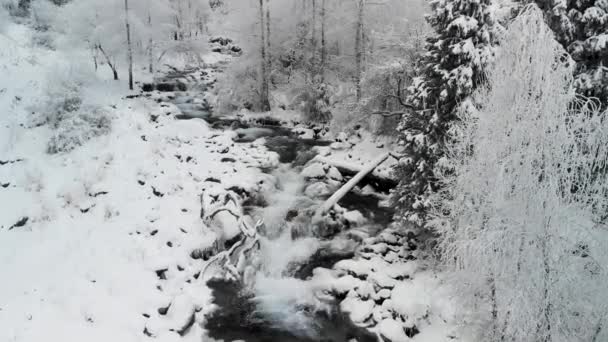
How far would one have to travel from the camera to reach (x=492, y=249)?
21.7 feet

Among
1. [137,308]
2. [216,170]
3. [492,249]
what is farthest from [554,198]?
[216,170]

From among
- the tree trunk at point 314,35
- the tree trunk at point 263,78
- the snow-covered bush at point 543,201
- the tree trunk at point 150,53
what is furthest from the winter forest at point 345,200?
the tree trunk at point 150,53

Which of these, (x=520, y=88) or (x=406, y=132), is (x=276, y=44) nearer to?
(x=406, y=132)

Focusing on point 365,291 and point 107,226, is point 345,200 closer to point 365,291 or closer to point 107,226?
point 365,291

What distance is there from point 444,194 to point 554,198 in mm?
3933

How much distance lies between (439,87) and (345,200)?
6167 millimetres

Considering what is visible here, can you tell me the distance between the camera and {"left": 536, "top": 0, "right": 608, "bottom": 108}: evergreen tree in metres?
9.52

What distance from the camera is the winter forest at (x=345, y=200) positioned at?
641 cm

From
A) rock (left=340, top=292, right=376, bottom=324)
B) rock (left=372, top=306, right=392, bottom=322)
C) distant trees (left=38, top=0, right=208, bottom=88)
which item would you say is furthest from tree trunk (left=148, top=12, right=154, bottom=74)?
rock (left=372, top=306, right=392, bottom=322)

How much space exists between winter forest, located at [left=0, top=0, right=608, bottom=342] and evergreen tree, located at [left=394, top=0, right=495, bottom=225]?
2.2 inches

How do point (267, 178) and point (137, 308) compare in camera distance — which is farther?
point (267, 178)

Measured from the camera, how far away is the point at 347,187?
588 inches

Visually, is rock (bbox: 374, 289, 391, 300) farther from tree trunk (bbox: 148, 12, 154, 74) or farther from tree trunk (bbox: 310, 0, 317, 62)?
tree trunk (bbox: 148, 12, 154, 74)

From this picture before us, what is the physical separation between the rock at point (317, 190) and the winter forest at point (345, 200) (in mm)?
64
